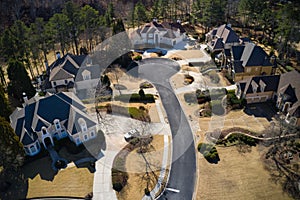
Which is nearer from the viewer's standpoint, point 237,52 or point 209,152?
point 209,152

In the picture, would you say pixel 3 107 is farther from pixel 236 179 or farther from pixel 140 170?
pixel 236 179

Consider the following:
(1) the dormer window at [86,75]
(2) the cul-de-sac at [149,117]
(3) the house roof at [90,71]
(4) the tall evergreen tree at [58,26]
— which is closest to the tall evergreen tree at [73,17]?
(2) the cul-de-sac at [149,117]

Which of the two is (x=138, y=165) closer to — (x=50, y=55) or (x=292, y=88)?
(x=292, y=88)

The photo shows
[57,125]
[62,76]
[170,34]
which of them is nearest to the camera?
[57,125]

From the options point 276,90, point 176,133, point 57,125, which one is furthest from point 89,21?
point 276,90

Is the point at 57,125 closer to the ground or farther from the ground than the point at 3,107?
closer to the ground

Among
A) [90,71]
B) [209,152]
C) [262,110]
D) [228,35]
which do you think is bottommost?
[209,152]

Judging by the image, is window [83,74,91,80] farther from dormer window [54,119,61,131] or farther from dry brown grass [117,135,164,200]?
dry brown grass [117,135,164,200]
